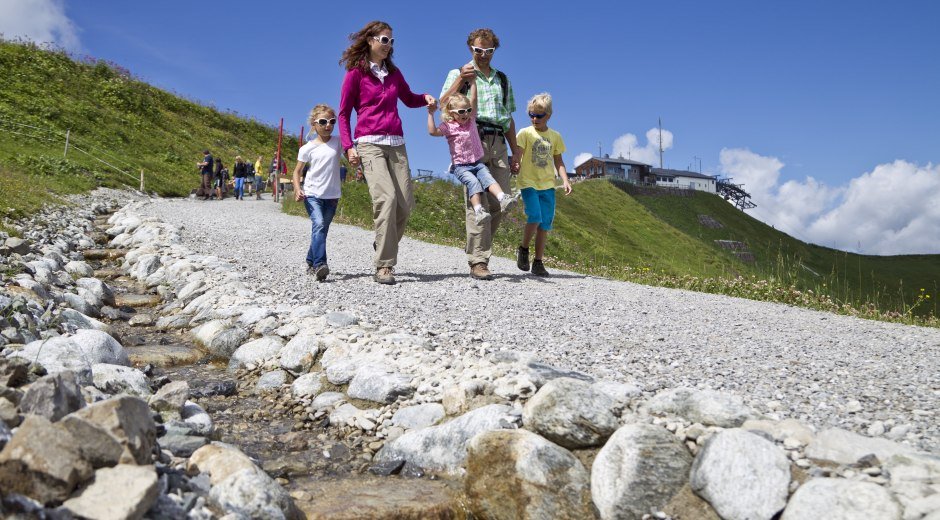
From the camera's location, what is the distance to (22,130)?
2728cm

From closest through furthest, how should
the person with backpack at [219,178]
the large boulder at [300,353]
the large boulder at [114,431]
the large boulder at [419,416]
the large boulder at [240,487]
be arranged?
1. the large boulder at [114,431]
2. the large boulder at [240,487]
3. the large boulder at [419,416]
4. the large boulder at [300,353]
5. the person with backpack at [219,178]

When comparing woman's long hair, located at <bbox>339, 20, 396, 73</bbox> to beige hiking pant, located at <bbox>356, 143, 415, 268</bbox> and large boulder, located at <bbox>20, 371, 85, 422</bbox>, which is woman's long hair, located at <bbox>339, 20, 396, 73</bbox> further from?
large boulder, located at <bbox>20, 371, 85, 422</bbox>

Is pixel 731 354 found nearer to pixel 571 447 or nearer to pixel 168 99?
pixel 571 447

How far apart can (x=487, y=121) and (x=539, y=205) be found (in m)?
1.39

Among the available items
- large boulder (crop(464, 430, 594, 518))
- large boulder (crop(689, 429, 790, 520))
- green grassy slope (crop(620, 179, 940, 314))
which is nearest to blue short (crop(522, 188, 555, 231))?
large boulder (crop(464, 430, 594, 518))

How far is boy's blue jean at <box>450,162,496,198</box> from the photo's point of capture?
7867 mm

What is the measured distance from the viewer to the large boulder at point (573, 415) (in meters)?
3.38

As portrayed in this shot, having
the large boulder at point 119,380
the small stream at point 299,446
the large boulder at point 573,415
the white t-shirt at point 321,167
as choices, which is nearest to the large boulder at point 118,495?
the small stream at point 299,446

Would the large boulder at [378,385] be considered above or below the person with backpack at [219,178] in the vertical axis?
below

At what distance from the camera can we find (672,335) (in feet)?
18.0

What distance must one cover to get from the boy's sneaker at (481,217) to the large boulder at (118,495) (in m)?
5.79

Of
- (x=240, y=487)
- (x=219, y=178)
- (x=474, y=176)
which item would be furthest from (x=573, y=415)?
(x=219, y=178)

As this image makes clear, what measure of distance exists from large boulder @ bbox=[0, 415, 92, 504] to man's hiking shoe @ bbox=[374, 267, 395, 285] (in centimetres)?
556

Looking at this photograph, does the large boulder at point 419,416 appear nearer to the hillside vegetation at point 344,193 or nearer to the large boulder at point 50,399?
the large boulder at point 50,399
